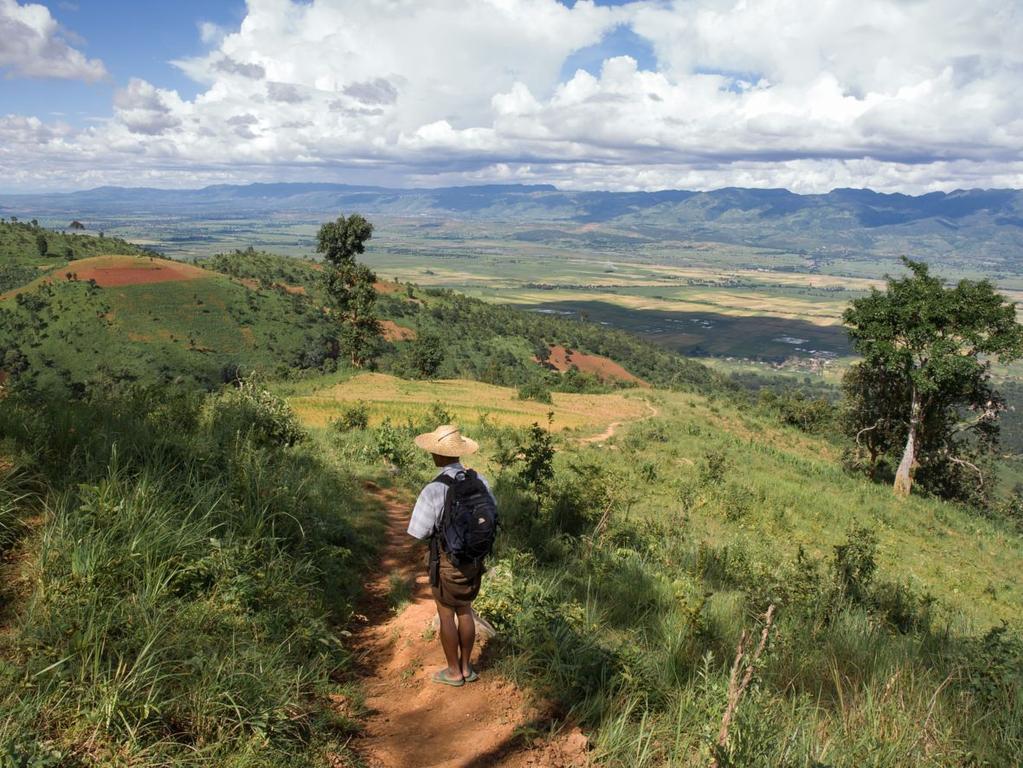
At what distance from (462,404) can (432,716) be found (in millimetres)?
24386

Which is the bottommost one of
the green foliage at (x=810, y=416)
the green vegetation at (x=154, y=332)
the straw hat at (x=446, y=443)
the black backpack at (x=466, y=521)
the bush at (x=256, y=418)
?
the green foliage at (x=810, y=416)

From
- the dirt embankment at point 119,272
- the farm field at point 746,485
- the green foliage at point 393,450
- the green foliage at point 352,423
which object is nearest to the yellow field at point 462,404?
the farm field at point 746,485

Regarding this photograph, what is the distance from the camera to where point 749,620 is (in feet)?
18.9

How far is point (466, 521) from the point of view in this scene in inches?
175

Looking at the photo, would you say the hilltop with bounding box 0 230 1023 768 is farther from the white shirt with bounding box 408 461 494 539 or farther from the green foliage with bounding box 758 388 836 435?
the green foliage with bounding box 758 388 836 435

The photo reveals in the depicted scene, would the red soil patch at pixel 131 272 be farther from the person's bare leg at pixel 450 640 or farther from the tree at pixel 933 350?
the person's bare leg at pixel 450 640

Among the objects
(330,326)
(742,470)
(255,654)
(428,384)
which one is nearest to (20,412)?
(255,654)

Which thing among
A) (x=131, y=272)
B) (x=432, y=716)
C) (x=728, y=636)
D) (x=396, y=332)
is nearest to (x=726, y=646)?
(x=728, y=636)

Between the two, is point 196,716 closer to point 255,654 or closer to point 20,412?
point 255,654

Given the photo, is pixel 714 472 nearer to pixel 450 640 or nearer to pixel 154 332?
pixel 450 640

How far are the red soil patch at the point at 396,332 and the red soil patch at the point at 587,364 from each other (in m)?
20.3

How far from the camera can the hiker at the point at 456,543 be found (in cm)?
448

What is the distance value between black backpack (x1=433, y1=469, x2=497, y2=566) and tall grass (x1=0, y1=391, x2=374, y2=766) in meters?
1.23

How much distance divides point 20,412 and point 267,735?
422 centimetres
